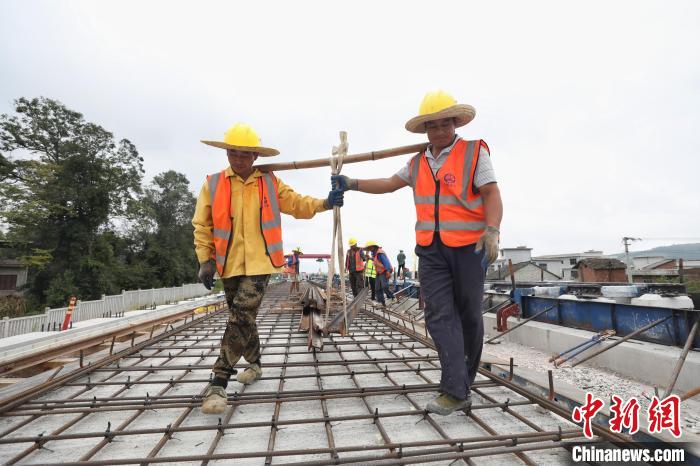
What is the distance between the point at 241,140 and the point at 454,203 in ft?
5.05

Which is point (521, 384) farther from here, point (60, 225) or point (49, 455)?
point (60, 225)

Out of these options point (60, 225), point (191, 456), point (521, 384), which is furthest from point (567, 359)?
point (60, 225)

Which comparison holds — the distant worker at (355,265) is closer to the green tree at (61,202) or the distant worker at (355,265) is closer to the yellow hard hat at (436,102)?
the yellow hard hat at (436,102)

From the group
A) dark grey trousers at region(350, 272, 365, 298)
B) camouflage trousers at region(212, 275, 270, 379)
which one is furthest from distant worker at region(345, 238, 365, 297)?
camouflage trousers at region(212, 275, 270, 379)

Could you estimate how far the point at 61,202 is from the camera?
22516 millimetres

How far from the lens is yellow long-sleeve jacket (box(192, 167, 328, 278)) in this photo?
2535 millimetres

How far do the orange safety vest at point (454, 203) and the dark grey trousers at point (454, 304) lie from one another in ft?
0.23

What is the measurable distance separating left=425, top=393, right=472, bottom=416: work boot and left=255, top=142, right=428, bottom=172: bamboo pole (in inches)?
69.2

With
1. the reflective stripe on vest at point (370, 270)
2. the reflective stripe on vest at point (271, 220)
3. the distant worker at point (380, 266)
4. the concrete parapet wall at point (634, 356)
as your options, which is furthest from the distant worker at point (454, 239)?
the reflective stripe on vest at point (370, 270)

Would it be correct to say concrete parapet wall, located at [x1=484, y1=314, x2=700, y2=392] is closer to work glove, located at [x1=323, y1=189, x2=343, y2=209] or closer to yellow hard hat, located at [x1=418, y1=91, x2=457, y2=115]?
yellow hard hat, located at [x1=418, y1=91, x2=457, y2=115]

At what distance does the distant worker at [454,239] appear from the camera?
208 centimetres

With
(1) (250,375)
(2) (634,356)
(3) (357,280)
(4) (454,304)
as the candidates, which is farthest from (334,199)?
(3) (357,280)

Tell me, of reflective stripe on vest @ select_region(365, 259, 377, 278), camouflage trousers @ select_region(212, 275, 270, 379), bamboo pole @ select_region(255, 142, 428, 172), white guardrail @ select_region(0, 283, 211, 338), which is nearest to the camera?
camouflage trousers @ select_region(212, 275, 270, 379)

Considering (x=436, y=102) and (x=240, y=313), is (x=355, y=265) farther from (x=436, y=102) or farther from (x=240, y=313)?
(x=436, y=102)
